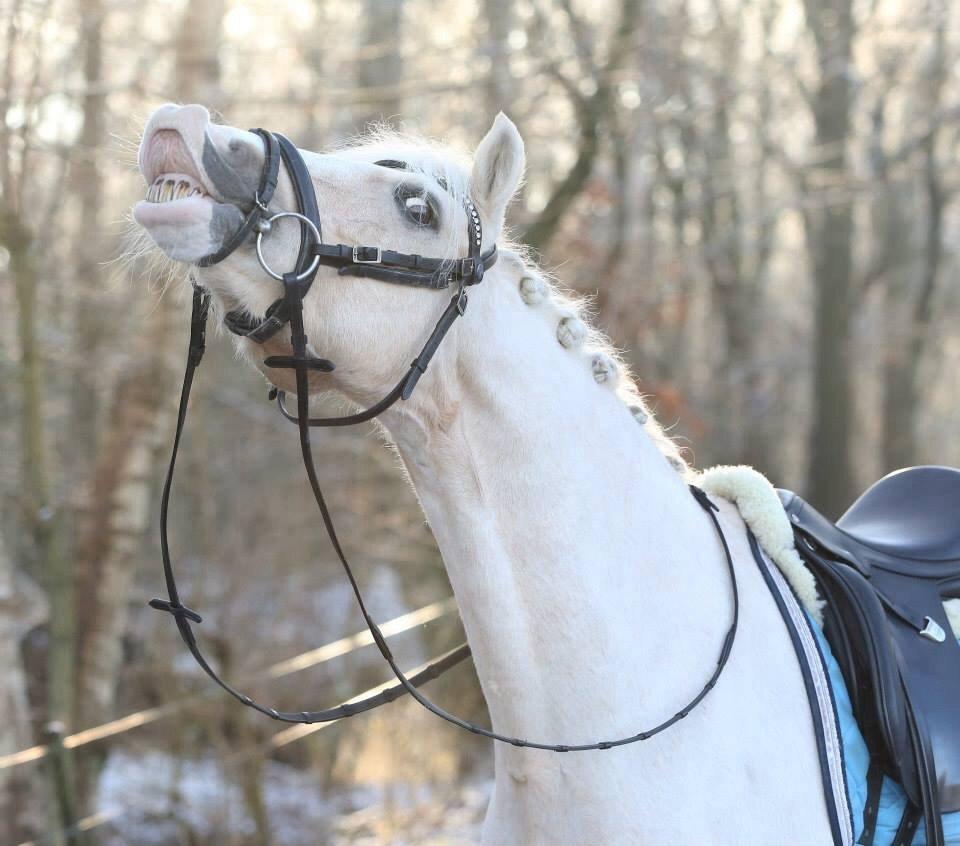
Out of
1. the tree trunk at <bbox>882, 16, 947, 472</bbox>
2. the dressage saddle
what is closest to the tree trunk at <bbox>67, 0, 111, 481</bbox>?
the dressage saddle

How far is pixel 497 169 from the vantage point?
1915mm

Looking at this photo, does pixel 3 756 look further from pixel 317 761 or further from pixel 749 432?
pixel 749 432

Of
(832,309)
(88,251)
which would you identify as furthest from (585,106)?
(832,309)

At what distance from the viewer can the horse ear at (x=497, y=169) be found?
1857 mm

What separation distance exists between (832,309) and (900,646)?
11.2 meters

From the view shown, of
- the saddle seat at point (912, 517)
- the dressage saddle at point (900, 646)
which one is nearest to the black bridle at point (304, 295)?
the dressage saddle at point (900, 646)

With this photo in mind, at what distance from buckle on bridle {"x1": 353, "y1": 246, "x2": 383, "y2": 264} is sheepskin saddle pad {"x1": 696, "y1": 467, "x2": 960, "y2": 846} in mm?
1054

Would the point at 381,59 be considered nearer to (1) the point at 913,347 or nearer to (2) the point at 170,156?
(2) the point at 170,156

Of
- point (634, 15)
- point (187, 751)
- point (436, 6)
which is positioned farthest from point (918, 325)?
point (187, 751)

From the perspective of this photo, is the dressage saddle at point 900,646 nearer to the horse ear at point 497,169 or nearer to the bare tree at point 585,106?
the horse ear at point 497,169

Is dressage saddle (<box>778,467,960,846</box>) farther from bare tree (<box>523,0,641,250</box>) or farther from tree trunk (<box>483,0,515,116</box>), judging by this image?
bare tree (<box>523,0,641,250</box>)

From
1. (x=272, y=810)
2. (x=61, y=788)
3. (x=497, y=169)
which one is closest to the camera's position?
(x=497, y=169)

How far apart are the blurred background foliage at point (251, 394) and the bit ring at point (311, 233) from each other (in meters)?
0.39

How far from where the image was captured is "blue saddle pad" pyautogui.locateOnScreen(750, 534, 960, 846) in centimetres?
192
